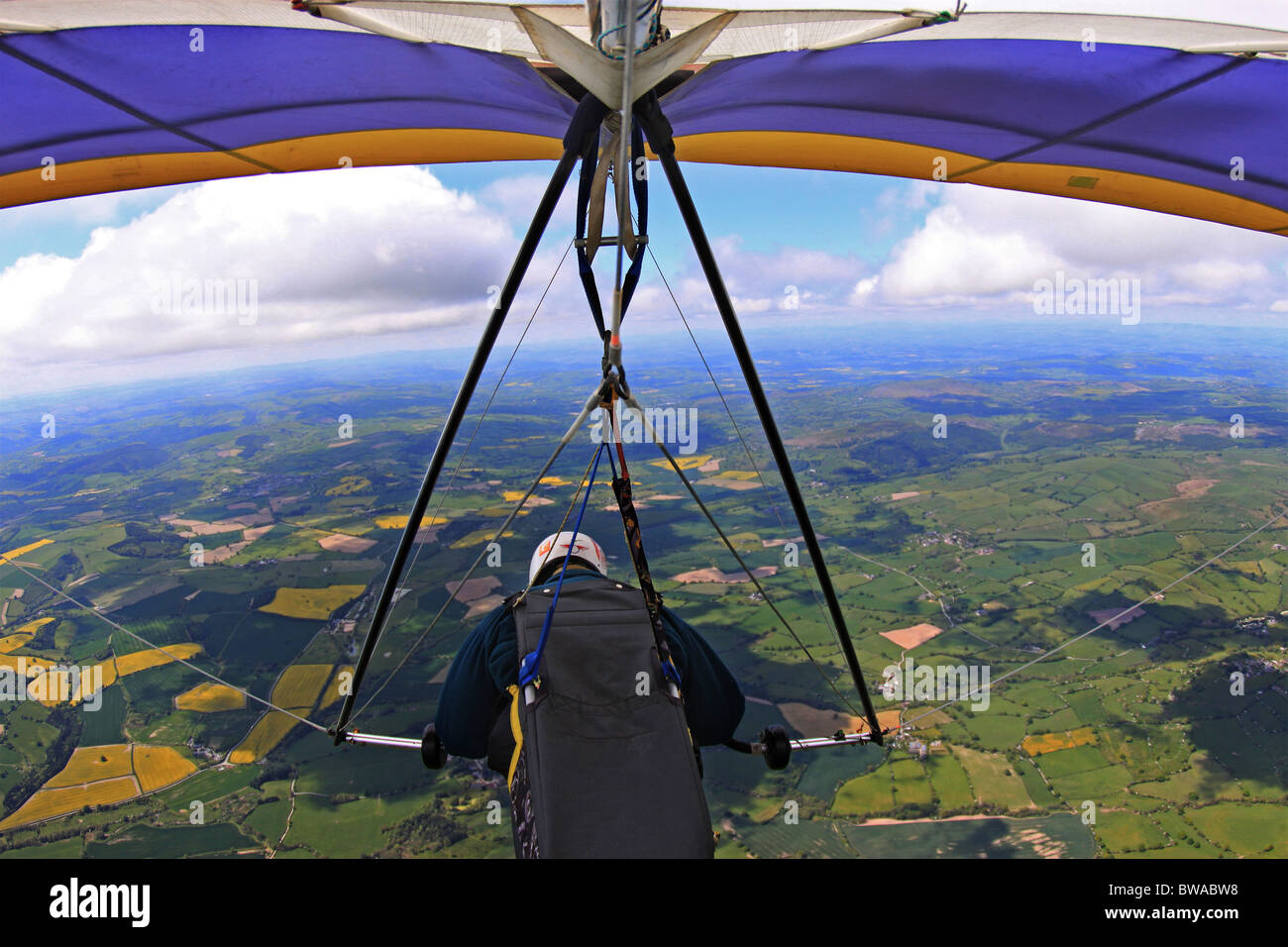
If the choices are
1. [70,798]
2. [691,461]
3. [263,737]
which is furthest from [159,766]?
[691,461]

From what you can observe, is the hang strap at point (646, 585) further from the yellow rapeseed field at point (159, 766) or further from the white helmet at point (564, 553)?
the yellow rapeseed field at point (159, 766)

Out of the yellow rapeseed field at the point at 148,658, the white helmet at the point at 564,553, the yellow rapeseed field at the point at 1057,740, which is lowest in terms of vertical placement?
the yellow rapeseed field at the point at 1057,740

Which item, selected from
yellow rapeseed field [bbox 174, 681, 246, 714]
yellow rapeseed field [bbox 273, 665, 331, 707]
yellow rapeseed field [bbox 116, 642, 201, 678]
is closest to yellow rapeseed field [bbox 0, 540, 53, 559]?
yellow rapeseed field [bbox 116, 642, 201, 678]

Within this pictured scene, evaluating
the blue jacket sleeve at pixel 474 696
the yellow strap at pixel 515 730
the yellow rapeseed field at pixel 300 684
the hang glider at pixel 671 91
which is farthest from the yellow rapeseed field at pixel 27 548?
the yellow strap at pixel 515 730

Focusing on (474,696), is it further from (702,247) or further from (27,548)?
(27,548)
